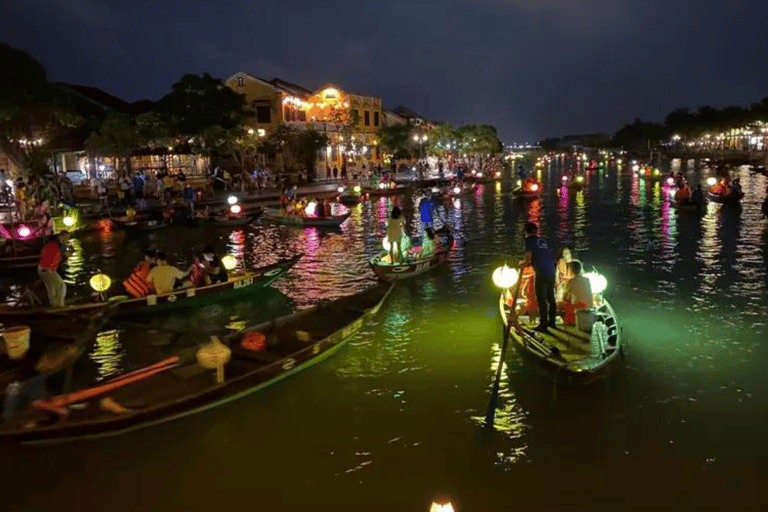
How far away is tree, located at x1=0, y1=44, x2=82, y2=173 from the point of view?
30594 mm

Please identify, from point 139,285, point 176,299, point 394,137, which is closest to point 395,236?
point 176,299

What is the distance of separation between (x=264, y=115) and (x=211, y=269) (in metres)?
44.0

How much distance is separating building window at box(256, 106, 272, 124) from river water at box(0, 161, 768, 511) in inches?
1689

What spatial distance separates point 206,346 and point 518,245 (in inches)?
716

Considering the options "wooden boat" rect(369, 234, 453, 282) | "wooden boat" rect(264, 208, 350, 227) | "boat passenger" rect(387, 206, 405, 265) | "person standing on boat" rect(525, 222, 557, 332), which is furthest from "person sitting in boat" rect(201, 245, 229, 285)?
"wooden boat" rect(264, 208, 350, 227)

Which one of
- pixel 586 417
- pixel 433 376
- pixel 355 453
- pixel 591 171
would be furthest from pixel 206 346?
pixel 591 171

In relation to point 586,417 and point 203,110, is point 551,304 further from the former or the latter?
point 203,110

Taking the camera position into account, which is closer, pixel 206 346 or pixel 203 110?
pixel 206 346

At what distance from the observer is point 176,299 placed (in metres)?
14.6

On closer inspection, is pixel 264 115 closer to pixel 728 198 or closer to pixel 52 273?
pixel 728 198

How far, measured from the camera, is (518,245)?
25719mm

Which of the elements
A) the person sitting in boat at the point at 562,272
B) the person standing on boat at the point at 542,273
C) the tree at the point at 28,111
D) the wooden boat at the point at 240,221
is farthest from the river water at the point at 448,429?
the tree at the point at 28,111

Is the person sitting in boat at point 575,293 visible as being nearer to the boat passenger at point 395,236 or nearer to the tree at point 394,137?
the boat passenger at point 395,236

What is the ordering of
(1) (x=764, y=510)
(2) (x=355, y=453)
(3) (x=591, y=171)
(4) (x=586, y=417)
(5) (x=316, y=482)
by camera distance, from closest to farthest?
(1) (x=764, y=510), (5) (x=316, y=482), (2) (x=355, y=453), (4) (x=586, y=417), (3) (x=591, y=171)
